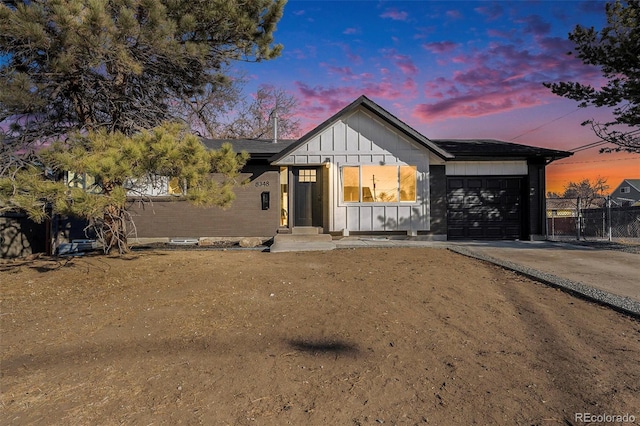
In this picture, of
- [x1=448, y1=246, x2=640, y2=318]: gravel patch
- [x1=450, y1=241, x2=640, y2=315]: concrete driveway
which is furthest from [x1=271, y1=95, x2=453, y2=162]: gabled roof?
[x1=448, y1=246, x2=640, y2=318]: gravel patch

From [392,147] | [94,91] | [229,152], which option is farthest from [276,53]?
[392,147]

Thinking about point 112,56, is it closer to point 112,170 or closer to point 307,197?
point 112,170

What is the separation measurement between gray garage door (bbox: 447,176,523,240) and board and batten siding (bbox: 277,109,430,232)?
146 centimetres

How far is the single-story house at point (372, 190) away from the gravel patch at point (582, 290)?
15.1 ft

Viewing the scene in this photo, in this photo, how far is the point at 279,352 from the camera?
332 cm

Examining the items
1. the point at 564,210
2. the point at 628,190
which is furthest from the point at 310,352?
the point at 628,190

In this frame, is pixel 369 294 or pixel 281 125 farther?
pixel 281 125

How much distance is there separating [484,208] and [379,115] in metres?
5.07

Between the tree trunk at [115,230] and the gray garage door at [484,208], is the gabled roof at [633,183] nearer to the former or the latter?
the gray garage door at [484,208]

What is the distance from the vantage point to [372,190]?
11586mm

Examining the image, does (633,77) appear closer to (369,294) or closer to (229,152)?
(369,294)

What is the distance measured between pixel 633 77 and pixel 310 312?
1202 cm

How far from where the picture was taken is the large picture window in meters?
11.5
